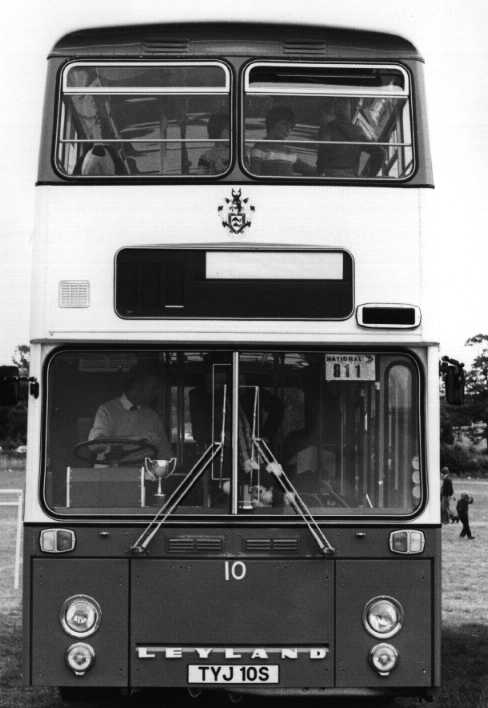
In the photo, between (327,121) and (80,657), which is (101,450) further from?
(327,121)

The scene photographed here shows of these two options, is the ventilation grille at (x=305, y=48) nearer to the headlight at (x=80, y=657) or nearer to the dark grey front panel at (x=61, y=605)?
the dark grey front panel at (x=61, y=605)

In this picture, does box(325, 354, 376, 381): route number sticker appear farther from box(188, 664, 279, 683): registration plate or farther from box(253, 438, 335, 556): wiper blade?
box(188, 664, 279, 683): registration plate

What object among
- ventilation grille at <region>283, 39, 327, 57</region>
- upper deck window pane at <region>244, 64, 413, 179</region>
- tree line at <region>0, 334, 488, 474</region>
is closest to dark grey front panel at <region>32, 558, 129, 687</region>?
upper deck window pane at <region>244, 64, 413, 179</region>

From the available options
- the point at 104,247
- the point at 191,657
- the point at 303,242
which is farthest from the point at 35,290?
the point at 191,657

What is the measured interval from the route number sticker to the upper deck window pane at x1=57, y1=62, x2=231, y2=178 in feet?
4.45

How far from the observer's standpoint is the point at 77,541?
815 centimetres

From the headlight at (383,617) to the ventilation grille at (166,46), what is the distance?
11.7 ft

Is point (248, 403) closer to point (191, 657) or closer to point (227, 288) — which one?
point (227, 288)

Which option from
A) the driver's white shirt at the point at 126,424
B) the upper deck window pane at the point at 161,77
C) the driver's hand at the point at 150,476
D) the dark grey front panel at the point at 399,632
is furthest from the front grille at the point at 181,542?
the upper deck window pane at the point at 161,77

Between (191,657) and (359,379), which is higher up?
(359,379)

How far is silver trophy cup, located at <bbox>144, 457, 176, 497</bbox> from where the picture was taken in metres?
8.20

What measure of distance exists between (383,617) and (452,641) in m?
5.42

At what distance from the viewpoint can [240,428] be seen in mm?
8227

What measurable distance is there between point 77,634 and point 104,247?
7.68 ft
